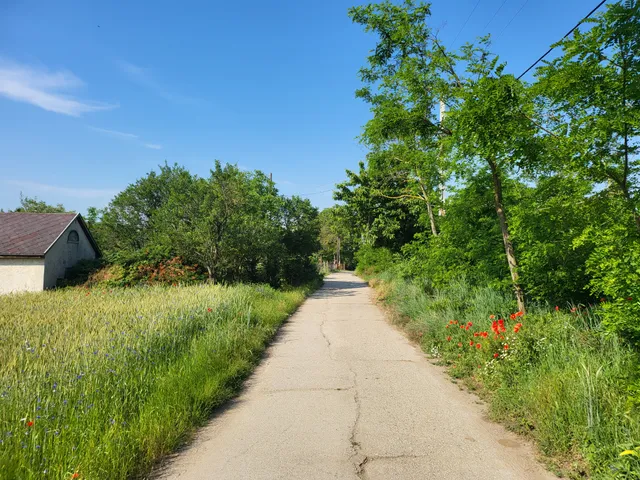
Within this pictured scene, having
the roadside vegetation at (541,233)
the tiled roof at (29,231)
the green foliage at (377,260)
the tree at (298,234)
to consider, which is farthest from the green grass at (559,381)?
the tiled roof at (29,231)

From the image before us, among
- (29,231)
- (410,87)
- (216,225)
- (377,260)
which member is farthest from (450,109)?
(29,231)

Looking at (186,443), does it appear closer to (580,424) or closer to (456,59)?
(580,424)

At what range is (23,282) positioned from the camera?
18250 millimetres

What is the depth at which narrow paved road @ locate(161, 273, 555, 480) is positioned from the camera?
11.0 ft

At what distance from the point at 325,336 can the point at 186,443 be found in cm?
565

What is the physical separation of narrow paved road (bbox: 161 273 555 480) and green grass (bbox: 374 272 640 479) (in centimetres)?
32

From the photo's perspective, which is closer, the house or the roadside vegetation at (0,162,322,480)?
the roadside vegetation at (0,162,322,480)

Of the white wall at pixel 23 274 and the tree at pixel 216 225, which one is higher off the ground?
the tree at pixel 216 225

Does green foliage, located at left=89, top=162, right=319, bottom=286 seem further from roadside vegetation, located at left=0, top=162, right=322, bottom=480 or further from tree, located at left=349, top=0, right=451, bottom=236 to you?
tree, located at left=349, top=0, right=451, bottom=236

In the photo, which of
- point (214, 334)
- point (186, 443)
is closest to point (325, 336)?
point (214, 334)

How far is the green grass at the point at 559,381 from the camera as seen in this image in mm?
3158

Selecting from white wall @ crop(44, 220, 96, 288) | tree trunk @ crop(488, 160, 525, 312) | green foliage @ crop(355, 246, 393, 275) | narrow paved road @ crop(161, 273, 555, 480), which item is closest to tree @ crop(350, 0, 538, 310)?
tree trunk @ crop(488, 160, 525, 312)

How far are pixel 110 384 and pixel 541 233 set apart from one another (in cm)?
658

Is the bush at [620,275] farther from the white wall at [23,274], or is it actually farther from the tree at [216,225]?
the white wall at [23,274]
